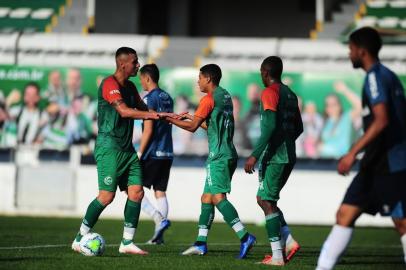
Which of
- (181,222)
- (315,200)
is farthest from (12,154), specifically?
(315,200)

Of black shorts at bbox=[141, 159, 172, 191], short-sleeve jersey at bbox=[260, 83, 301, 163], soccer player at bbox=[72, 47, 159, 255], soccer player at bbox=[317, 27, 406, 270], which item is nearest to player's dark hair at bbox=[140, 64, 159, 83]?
black shorts at bbox=[141, 159, 172, 191]

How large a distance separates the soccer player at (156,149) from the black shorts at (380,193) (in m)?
5.68

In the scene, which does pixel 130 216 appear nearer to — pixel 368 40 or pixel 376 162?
pixel 376 162

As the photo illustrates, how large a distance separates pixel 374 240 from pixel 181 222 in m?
4.80

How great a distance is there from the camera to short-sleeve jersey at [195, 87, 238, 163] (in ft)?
39.3

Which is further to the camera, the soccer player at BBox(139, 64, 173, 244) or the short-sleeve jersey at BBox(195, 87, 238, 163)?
the soccer player at BBox(139, 64, 173, 244)

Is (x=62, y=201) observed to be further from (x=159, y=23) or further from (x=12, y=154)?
(x=159, y=23)

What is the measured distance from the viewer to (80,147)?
23031 millimetres

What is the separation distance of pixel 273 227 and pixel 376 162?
8.94 ft

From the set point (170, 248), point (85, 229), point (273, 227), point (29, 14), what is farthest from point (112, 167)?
point (29, 14)

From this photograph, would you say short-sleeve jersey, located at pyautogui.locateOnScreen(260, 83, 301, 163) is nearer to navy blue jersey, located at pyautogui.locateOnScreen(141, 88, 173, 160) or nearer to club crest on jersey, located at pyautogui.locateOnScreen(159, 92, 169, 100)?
navy blue jersey, located at pyautogui.locateOnScreen(141, 88, 173, 160)

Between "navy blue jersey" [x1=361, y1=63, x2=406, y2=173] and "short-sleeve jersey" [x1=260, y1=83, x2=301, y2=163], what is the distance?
2.64 metres

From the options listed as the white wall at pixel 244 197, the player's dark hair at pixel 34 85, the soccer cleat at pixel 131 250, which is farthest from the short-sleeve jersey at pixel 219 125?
the player's dark hair at pixel 34 85

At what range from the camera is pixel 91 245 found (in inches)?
452
